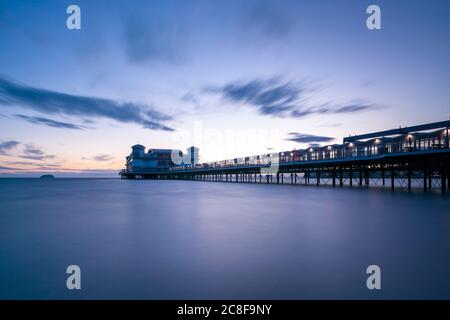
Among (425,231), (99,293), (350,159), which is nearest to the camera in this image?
(99,293)

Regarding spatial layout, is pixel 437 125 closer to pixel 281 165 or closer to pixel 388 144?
pixel 388 144

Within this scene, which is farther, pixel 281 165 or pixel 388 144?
pixel 281 165

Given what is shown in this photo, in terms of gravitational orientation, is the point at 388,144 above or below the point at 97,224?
above

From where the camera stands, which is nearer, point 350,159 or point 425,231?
point 425,231

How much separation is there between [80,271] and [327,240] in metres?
6.75

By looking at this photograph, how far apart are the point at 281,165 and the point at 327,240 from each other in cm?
3902

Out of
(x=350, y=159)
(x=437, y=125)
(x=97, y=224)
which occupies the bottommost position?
(x=97, y=224)

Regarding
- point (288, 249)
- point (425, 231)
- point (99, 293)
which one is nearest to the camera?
point (99, 293)

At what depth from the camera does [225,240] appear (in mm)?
8102

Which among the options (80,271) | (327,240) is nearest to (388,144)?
(327,240)

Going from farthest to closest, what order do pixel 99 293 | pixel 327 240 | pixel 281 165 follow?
pixel 281 165 → pixel 327 240 → pixel 99 293

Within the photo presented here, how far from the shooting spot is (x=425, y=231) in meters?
8.90

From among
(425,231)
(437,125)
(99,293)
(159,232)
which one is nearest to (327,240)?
(425,231)
